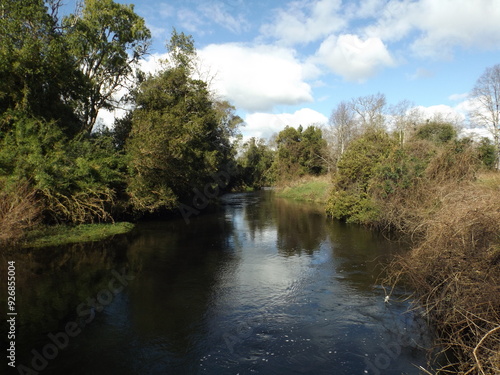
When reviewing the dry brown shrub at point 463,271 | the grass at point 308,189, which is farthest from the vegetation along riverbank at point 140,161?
the grass at point 308,189

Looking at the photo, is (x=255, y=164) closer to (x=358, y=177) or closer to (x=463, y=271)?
(x=358, y=177)

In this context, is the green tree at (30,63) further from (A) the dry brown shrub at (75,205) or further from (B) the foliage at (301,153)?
(B) the foliage at (301,153)

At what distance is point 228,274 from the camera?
39.3 ft

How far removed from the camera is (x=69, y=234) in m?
16.2

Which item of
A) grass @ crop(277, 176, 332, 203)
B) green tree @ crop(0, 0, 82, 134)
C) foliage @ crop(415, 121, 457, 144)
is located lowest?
grass @ crop(277, 176, 332, 203)

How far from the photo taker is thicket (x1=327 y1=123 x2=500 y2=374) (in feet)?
19.7

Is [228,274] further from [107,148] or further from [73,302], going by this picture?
[107,148]

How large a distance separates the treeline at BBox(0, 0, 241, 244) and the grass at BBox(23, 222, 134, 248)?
582 mm

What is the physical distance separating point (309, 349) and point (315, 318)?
142 centimetres

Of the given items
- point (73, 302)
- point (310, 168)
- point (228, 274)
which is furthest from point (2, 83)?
point (310, 168)

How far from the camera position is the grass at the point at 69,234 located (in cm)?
1483

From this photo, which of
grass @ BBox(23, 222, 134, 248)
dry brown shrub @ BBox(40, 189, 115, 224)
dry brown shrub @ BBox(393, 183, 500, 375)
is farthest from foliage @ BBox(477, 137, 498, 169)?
dry brown shrub @ BBox(40, 189, 115, 224)

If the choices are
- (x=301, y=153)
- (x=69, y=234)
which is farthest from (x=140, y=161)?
(x=301, y=153)

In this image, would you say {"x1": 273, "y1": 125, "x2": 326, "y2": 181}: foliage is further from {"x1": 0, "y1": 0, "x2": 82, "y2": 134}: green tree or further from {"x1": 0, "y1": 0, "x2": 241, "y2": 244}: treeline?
{"x1": 0, "y1": 0, "x2": 82, "y2": 134}: green tree
